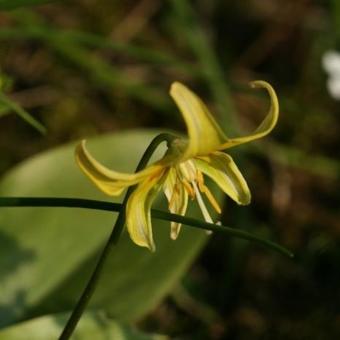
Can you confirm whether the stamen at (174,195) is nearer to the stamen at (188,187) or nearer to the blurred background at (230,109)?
the stamen at (188,187)

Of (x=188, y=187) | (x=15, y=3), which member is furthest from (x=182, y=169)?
(x=15, y=3)

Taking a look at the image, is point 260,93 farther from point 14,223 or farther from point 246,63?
point 14,223

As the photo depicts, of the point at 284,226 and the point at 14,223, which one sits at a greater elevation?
the point at 14,223

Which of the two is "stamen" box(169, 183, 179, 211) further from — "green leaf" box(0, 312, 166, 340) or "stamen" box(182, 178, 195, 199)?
"green leaf" box(0, 312, 166, 340)

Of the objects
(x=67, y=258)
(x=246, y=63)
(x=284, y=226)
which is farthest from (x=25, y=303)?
(x=246, y=63)

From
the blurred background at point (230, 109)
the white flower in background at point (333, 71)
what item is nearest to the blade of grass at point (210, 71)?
the blurred background at point (230, 109)

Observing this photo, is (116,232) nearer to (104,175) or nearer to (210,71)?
(104,175)
